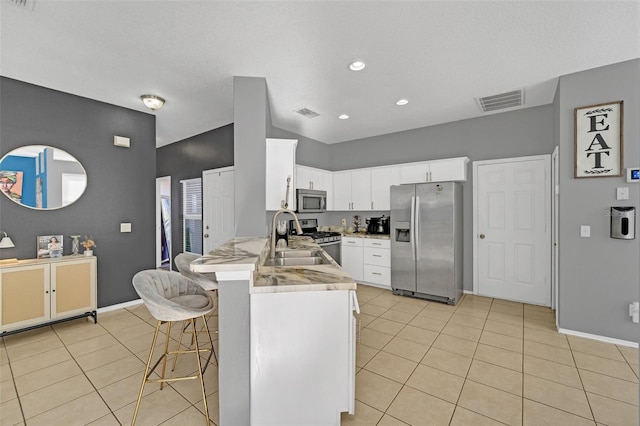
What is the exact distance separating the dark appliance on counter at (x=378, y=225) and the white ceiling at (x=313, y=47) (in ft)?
6.90

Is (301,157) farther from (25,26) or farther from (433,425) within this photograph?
(433,425)

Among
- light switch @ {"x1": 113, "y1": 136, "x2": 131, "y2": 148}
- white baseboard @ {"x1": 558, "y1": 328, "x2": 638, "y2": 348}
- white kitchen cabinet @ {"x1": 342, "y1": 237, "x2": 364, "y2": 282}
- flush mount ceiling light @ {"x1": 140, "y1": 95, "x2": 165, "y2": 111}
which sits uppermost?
flush mount ceiling light @ {"x1": 140, "y1": 95, "x2": 165, "y2": 111}

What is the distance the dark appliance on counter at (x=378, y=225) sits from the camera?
4883mm

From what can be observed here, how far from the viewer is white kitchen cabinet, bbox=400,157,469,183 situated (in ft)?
13.1

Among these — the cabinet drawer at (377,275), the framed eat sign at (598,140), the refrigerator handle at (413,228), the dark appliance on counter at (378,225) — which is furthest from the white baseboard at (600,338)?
the dark appliance on counter at (378,225)

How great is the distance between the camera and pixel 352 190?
5168 mm

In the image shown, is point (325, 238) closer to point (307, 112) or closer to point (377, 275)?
point (377, 275)

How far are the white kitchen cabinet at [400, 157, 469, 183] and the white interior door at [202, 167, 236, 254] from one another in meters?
2.91

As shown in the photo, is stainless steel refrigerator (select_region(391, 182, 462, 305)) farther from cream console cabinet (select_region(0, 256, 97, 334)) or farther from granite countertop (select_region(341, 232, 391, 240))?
cream console cabinet (select_region(0, 256, 97, 334))

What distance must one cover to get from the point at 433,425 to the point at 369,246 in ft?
9.99

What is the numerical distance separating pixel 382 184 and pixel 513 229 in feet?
6.68

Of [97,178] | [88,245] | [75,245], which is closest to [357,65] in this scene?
[97,178]

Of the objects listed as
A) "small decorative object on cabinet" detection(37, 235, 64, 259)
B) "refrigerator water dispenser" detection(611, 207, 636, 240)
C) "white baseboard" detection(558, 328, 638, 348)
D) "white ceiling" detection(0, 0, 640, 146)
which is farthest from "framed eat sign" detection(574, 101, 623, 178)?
"small decorative object on cabinet" detection(37, 235, 64, 259)

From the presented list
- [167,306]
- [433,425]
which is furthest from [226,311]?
[433,425]
